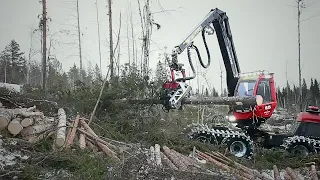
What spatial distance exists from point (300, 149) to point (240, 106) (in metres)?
2.30

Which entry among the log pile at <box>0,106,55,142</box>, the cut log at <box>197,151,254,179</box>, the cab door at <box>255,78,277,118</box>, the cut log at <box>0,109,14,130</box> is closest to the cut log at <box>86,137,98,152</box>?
the log pile at <box>0,106,55,142</box>

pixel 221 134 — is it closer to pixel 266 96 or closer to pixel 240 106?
pixel 240 106

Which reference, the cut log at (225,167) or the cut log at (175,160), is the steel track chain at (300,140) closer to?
the cut log at (225,167)

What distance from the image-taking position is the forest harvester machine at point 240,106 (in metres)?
10.1

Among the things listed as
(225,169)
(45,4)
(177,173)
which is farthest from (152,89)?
(45,4)

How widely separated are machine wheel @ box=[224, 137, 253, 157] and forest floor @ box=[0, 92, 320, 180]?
0.94ft

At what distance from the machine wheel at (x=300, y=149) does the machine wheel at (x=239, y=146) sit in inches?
52.6

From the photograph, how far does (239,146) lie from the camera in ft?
33.3

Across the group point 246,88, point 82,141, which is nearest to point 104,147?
point 82,141

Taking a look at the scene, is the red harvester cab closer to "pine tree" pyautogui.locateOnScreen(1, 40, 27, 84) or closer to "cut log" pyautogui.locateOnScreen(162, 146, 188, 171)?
"cut log" pyautogui.locateOnScreen(162, 146, 188, 171)

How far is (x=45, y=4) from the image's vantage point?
22109 millimetres

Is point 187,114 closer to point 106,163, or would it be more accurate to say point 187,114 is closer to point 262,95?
point 262,95

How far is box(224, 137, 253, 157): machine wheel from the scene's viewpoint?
10008mm

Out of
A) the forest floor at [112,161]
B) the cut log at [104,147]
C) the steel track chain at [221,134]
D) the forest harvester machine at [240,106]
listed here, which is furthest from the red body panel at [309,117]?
the cut log at [104,147]
